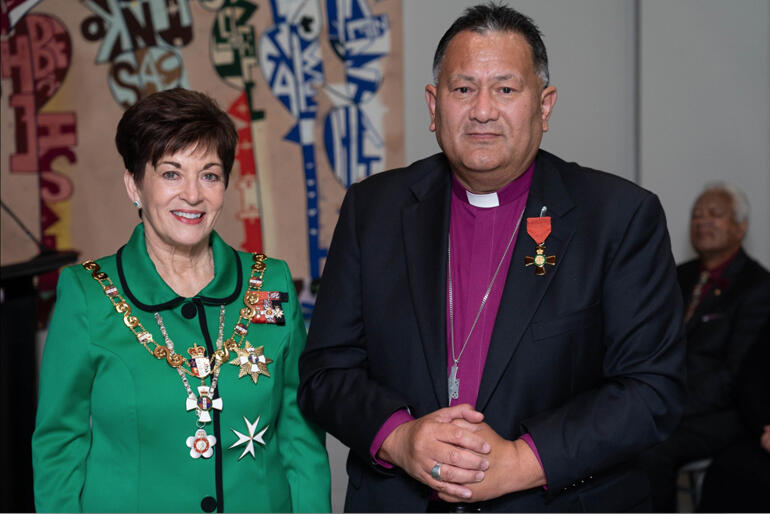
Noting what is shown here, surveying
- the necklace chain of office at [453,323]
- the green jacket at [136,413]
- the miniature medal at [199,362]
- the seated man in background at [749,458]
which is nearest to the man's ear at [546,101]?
the necklace chain of office at [453,323]

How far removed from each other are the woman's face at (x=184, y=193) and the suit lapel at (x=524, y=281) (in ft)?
2.37

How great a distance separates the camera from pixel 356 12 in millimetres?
4621

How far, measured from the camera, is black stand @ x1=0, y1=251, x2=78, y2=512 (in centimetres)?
336

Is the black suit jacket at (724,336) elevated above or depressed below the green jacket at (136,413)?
below

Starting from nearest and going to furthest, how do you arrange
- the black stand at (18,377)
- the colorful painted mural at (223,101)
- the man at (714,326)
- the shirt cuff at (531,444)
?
the shirt cuff at (531,444) → the black stand at (18,377) → the man at (714,326) → the colorful painted mural at (223,101)

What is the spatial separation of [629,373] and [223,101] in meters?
3.15

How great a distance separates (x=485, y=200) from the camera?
227 cm

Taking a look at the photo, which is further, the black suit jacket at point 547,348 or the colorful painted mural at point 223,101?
the colorful painted mural at point 223,101

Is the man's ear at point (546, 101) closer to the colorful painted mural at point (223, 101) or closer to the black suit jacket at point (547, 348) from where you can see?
the black suit jacket at point (547, 348)

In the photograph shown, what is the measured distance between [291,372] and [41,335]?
8.99 feet

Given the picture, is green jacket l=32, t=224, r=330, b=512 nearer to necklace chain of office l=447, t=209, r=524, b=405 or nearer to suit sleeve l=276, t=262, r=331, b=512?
suit sleeve l=276, t=262, r=331, b=512

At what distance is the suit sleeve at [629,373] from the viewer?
6.19ft

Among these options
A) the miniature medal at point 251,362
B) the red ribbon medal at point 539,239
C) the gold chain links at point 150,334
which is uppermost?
the red ribbon medal at point 539,239

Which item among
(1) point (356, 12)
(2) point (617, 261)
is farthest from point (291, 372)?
(1) point (356, 12)
